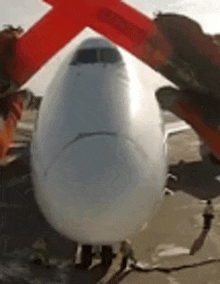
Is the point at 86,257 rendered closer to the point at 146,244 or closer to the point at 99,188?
the point at 146,244

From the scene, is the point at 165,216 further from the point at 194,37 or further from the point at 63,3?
the point at 63,3

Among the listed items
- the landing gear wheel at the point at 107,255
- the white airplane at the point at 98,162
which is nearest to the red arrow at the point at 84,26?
the white airplane at the point at 98,162

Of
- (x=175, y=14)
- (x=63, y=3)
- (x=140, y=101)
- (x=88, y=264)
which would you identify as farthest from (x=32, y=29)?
(x=88, y=264)

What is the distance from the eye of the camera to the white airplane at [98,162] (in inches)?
270

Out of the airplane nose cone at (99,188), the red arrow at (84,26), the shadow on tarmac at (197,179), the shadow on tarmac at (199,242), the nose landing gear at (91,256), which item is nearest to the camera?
the airplane nose cone at (99,188)

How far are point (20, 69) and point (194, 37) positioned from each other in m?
7.70

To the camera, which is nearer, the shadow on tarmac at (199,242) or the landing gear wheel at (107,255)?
the landing gear wheel at (107,255)

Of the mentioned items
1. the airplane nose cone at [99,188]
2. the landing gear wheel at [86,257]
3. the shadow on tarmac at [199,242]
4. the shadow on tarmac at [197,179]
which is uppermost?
the airplane nose cone at [99,188]

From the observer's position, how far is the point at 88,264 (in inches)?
371

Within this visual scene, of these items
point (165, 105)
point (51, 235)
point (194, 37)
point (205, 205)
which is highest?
point (194, 37)

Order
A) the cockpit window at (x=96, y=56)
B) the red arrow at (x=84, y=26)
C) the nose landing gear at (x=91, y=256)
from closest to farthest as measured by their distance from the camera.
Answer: the nose landing gear at (x=91, y=256), the cockpit window at (x=96, y=56), the red arrow at (x=84, y=26)

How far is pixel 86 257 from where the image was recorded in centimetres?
964

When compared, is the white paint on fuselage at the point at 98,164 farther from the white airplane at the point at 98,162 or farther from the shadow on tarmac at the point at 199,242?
the shadow on tarmac at the point at 199,242

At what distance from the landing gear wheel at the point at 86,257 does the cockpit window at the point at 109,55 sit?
187 inches
